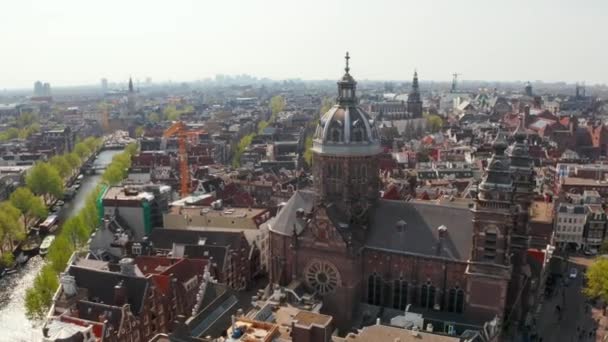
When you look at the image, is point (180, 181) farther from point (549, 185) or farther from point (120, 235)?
point (549, 185)

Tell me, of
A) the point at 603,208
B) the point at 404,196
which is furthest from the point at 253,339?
the point at 603,208

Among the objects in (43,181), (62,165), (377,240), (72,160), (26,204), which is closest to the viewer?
(377,240)

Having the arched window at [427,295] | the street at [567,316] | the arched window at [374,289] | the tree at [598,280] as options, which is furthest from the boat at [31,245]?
the tree at [598,280]

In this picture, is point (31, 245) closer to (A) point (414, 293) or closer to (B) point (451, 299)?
(A) point (414, 293)

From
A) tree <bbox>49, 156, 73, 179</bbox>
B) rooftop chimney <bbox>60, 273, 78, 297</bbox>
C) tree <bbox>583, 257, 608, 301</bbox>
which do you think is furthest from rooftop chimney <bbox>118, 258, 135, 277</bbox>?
tree <bbox>49, 156, 73, 179</bbox>

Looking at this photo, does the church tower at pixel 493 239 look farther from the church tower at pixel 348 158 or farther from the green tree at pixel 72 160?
the green tree at pixel 72 160

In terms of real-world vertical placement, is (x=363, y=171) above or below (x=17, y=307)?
above

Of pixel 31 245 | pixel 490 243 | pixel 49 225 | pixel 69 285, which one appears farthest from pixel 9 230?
pixel 490 243
